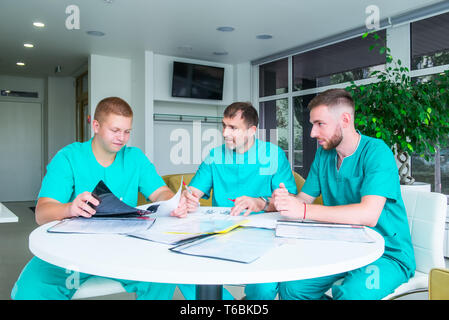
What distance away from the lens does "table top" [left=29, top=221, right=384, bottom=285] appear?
805mm

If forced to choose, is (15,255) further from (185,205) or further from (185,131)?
(185,131)

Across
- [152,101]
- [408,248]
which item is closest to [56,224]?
[408,248]

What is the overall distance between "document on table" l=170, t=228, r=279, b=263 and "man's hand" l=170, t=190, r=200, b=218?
1.09ft

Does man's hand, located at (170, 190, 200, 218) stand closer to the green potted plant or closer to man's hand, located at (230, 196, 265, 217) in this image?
man's hand, located at (230, 196, 265, 217)

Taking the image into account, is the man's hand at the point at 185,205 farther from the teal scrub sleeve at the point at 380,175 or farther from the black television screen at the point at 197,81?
the black television screen at the point at 197,81

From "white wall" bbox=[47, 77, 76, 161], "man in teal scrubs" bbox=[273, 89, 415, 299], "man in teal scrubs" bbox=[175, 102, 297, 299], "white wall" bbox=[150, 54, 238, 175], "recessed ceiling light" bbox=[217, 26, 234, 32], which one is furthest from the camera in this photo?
"white wall" bbox=[47, 77, 76, 161]

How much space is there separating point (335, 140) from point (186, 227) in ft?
2.55

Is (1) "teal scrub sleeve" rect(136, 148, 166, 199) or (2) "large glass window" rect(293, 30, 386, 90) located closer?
(1) "teal scrub sleeve" rect(136, 148, 166, 199)

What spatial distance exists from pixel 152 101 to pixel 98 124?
4.62 m

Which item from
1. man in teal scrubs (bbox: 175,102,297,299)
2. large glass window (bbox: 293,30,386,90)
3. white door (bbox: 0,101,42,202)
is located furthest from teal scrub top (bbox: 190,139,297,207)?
white door (bbox: 0,101,42,202)

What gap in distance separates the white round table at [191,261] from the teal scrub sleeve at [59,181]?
52cm

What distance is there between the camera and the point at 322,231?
4.03ft

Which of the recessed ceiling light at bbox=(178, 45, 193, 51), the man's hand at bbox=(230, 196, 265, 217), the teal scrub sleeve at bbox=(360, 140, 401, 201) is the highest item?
the recessed ceiling light at bbox=(178, 45, 193, 51)

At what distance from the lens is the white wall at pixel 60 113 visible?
8250mm
